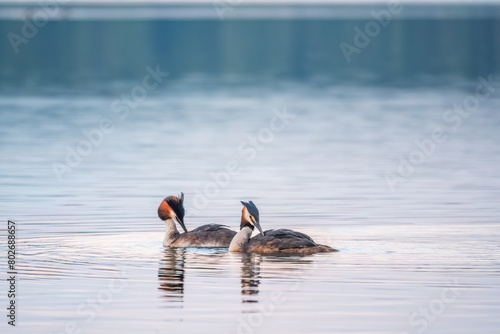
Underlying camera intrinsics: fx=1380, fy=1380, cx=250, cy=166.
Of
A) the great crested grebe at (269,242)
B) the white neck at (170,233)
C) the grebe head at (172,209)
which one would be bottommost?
the great crested grebe at (269,242)

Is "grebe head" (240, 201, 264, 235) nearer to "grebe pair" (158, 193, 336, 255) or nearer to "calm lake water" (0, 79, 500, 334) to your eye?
"grebe pair" (158, 193, 336, 255)

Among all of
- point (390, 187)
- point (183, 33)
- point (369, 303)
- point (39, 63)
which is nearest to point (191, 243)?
point (369, 303)

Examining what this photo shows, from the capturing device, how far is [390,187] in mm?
26391

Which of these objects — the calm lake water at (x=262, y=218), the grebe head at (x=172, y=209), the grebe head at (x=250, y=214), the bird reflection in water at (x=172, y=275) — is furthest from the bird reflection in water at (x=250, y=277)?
the grebe head at (x=172, y=209)

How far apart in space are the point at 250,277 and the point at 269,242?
198 cm

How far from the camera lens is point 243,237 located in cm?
1920

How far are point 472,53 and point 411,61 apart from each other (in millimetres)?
8365

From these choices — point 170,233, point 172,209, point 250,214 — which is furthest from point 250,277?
point 172,209

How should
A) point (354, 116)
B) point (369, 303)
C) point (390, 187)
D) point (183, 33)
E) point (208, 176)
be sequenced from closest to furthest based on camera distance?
point (369, 303), point (390, 187), point (208, 176), point (354, 116), point (183, 33)

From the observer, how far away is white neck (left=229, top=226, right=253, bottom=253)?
19188 millimetres

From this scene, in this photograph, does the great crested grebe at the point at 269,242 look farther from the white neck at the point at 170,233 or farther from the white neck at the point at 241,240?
the white neck at the point at 170,233

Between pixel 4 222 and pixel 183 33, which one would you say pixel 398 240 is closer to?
pixel 4 222

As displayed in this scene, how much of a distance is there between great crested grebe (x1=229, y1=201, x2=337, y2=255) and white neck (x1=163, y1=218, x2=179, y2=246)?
955mm

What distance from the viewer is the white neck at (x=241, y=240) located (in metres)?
19.2
